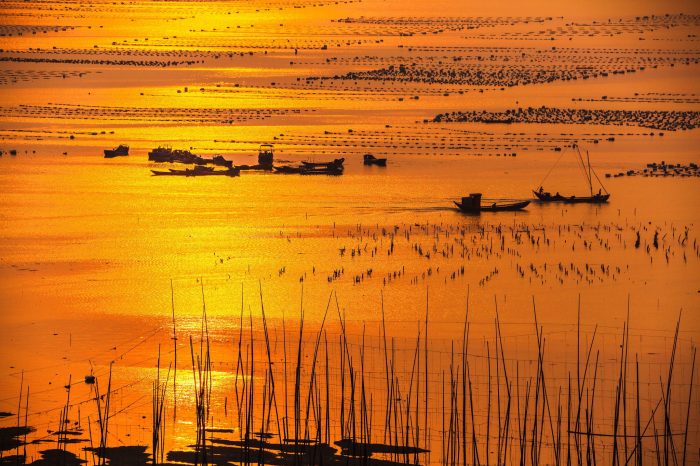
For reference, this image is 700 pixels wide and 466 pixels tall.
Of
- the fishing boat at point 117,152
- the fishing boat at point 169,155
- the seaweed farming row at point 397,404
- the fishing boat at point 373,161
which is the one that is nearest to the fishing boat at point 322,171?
the fishing boat at point 373,161

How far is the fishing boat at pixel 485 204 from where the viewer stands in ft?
69.1

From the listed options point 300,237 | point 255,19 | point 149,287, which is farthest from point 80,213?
point 255,19

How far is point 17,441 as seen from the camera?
9328 mm

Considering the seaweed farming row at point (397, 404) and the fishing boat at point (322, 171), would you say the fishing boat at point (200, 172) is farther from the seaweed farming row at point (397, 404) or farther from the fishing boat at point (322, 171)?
the seaweed farming row at point (397, 404)

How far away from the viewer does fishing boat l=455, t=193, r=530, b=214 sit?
829 inches

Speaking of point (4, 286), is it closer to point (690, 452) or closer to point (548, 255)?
point (548, 255)

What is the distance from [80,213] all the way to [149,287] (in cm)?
549

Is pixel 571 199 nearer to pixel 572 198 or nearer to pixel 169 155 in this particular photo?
pixel 572 198

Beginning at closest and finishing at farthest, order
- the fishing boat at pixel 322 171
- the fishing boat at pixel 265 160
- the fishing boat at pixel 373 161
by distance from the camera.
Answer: the fishing boat at pixel 322 171 < the fishing boat at pixel 265 160 < the fishing boat at pixel 373 161

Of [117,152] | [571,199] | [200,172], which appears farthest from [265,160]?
[571,199]

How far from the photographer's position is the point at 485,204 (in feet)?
72.2

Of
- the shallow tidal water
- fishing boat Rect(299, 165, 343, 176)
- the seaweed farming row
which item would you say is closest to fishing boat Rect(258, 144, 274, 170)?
the shallow tidal water

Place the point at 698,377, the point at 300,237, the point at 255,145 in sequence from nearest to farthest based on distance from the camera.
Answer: the point at 698,377 < the point at 300,237 < the point at 255,145

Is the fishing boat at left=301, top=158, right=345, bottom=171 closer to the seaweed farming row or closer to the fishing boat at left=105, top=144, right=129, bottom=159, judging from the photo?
the fishing boat at left=105, top=144, right=129, bottom=159
